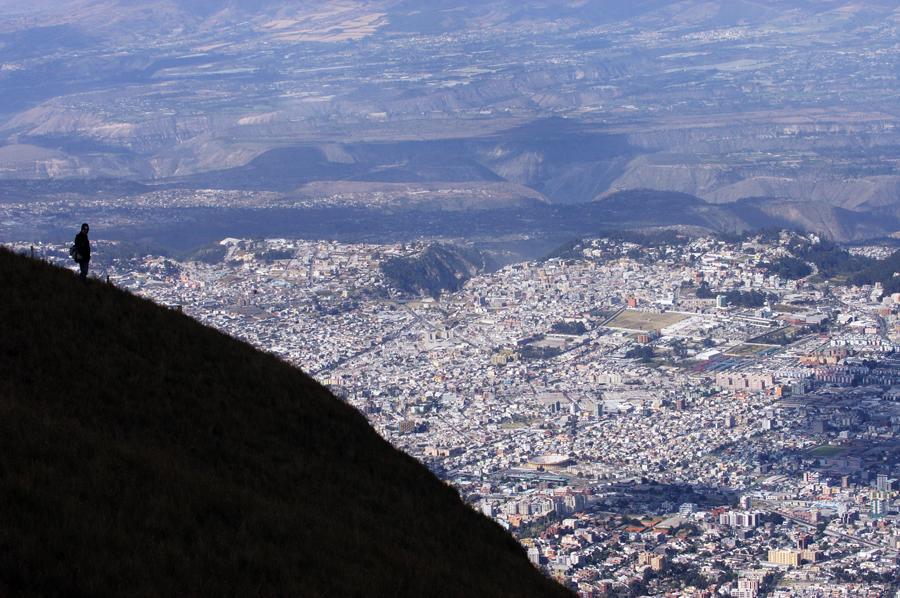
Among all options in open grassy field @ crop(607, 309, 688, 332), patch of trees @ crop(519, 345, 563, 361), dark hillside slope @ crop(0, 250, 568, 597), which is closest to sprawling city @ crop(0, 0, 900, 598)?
dark hillside slope @ crop(0, 250, 568, 597)

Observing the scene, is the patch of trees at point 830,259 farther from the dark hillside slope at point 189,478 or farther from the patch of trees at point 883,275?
the dark hillside slope at point 189,478

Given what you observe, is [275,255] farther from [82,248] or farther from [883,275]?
[82,248]

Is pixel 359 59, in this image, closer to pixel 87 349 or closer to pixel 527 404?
pixel 527 404

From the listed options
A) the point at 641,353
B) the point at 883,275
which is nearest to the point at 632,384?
the point at 641,353

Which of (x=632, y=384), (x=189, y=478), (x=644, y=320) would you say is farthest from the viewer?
(x=644, y=320)

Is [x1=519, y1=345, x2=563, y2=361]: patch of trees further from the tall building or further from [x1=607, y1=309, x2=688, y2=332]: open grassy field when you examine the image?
the tall building

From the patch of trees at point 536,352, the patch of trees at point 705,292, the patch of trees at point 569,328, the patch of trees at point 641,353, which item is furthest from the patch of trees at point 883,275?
the patch of trees at point 536,352

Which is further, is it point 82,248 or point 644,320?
point 644,320
